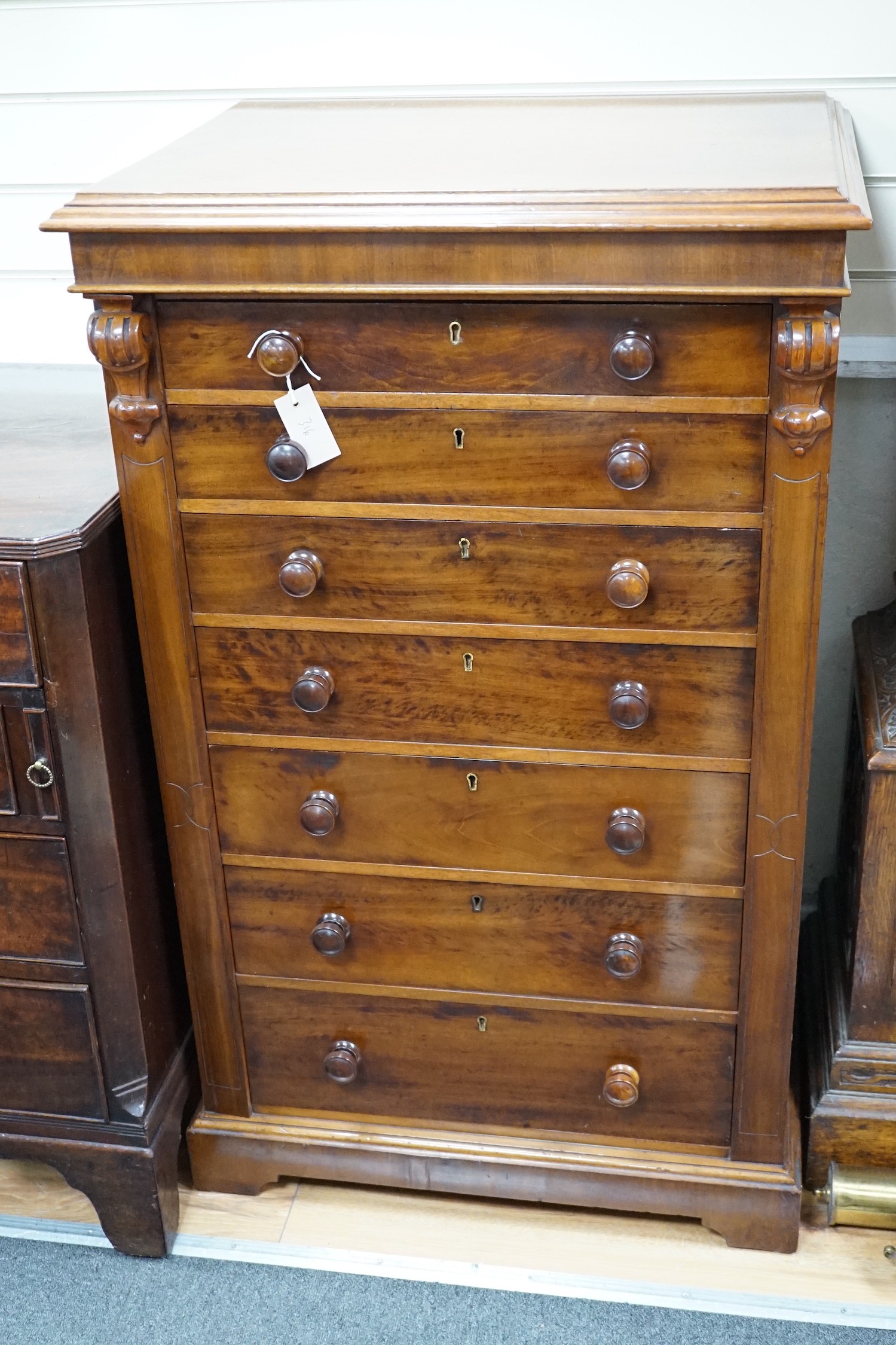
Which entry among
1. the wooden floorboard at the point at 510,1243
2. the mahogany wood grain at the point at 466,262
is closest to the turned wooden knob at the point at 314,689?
the mahogany wood grain at the point at 466,262

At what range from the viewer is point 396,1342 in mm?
1795

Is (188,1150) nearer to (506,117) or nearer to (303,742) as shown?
(303,742)

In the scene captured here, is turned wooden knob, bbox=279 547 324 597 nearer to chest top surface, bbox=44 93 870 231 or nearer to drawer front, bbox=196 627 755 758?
drawer front, bbox=196 627 755 758

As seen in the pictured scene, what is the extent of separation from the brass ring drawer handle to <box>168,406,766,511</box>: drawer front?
0.39 m

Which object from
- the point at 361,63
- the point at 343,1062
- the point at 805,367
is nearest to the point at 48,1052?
the point at 343,1062

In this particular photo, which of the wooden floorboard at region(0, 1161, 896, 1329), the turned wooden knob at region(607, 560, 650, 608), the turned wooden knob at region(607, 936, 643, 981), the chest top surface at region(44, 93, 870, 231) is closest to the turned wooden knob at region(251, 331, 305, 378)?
the chest top surface at region(44, 93, 870, 231)

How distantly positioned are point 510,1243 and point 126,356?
1.32 metres

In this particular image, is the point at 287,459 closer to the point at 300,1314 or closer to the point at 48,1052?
the point at 48,1052

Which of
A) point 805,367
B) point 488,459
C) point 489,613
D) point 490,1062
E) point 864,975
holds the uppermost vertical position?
point 805,367

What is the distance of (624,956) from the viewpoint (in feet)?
5.65

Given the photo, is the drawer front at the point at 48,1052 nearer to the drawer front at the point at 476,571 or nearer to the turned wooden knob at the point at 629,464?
the drawer front at the point at 476,571

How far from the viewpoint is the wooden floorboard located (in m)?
1.86

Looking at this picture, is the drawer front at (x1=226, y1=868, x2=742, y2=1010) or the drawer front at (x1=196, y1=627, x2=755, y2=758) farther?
the drawer front at (x1=226, y1=868, x2=742, y2=1010)

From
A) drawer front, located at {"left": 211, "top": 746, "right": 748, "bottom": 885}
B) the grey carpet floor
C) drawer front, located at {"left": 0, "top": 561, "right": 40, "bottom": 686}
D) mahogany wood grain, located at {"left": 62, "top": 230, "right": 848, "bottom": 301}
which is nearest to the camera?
mahogany wood grain, located at {"left": 62, "top": 230, "right": 848, "bottom": 301}
